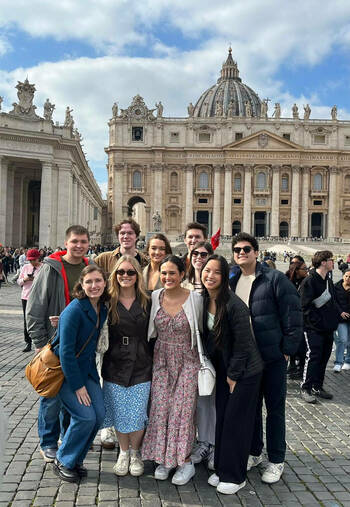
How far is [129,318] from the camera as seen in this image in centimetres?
409

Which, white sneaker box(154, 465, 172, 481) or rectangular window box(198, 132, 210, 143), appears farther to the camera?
rectangular window box(198, 132, 210, 143)

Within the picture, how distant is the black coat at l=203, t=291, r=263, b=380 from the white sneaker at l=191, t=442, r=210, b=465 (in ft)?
3.28

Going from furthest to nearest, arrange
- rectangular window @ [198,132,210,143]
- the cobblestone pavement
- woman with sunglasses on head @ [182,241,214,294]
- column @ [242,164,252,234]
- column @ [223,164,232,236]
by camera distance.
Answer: rectangular window @ [198,132,210,143]
column @ [242,164,252,234]
column @ [223,164,232,236]
woman with sunglasses on head @ [182,241,214,294]
the cobblestone pavement

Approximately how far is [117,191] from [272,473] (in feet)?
197

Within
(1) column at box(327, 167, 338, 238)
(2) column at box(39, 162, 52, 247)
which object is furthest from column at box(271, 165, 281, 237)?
(2) column at box(39, 162, 52, 247)

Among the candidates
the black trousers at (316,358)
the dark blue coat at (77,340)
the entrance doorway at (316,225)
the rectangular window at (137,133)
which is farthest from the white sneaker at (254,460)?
the entrance doorway at (316,225)

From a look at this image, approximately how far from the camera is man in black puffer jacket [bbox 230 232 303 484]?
13.8 ft

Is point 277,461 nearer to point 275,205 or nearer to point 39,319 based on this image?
point 39,319

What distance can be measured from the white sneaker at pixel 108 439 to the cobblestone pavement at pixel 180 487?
67 mm

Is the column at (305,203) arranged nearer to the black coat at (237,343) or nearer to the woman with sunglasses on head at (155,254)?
the woman with sunglasses on head at (155,254)

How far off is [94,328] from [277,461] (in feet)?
6.84

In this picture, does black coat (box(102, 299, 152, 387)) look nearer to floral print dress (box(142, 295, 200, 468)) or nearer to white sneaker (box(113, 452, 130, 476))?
floral print dress (box(142, 295, 200, 468))

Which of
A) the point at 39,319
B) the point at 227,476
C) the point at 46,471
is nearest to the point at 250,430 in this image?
the point at 227,476

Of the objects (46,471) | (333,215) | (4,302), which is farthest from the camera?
(333,215)
